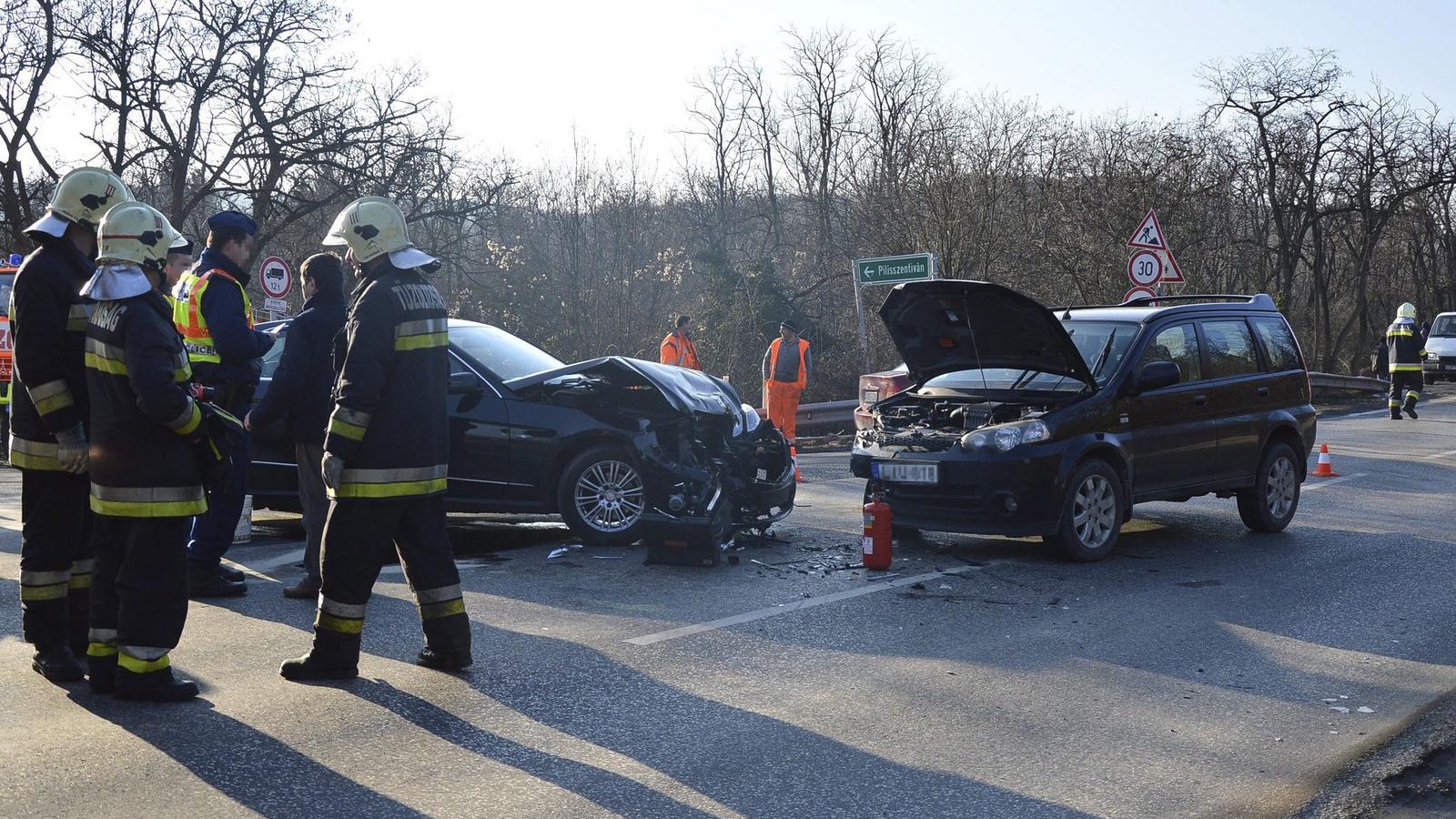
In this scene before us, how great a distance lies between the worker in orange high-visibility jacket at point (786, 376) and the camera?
17.2 metres

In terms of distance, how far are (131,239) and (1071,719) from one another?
4.08 meters

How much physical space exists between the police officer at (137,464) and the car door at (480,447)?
3.94 metres

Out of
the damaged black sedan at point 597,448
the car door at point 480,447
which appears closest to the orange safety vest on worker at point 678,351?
the damaged black sedan at point 597,448

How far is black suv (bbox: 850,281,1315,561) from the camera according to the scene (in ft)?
28.1

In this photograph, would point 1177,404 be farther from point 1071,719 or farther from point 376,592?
point 376,592

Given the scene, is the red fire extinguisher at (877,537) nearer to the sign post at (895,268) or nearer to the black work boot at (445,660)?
the black work boot at (445,660)

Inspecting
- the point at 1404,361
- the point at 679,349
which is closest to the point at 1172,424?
the point at 679,349

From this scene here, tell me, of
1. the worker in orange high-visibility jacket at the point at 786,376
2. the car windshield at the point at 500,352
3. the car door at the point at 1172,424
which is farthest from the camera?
the worker in orange high-visibility jacket at the point at 786,376

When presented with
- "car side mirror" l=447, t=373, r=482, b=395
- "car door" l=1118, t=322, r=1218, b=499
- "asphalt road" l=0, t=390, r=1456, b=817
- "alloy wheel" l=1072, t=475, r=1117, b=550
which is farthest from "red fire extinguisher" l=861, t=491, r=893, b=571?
"car side mirror" l=447, t=373, r=482, b=395

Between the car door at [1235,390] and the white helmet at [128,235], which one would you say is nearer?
the white helmet at [128,235]

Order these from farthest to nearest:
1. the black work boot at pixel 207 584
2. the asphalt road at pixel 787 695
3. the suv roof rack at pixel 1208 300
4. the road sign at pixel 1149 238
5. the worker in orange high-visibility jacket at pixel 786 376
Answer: the worker in orange high-visibility jacket at pixel 786 376
the road sign at pixel 1149 238
the suv roof rack at pixel 1208 300
the black work boot at pixel 207 584
the asphalt road at pixel 787 695

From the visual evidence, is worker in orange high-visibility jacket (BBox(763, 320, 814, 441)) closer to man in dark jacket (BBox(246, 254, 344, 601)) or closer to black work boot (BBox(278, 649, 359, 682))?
man in dark jacket (BBox(246, 254, 344, 601))

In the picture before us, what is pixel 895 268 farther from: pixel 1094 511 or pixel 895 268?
pixel 1094 511

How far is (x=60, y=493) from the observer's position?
553 centimetres
